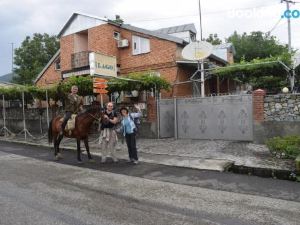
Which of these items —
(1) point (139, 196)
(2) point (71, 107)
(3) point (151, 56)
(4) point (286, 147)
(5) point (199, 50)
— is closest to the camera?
(1) point (139, 196)

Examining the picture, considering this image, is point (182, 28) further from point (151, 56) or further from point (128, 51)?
point (151, 56)

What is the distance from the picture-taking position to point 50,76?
29969 mm

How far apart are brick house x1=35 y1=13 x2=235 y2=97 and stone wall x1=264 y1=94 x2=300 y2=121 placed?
8.10 metres

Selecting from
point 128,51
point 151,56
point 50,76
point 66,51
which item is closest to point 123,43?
point 128,51

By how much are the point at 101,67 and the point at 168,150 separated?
409 cm

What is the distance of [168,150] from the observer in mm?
13797

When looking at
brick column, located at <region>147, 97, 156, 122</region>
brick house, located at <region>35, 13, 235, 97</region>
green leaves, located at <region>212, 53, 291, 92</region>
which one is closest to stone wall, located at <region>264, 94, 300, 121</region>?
brick column, located at <region>147, 97, 156, 122</region>

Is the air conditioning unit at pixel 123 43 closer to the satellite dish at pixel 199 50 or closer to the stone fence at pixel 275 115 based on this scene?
the satellite dish at pixel 199 50

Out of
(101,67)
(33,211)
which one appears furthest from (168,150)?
(33,211)

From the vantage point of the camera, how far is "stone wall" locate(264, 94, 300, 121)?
1334 cm

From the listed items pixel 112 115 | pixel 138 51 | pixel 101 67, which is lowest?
pixel 112 115

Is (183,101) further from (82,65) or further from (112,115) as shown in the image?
(82,65)

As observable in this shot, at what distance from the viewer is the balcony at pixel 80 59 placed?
25.7 meters

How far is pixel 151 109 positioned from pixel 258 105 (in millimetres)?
5000
